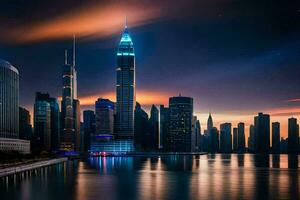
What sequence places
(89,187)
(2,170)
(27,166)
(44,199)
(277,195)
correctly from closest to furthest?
(44,199)
(277,195)
(89,187)
(2,170)
(27,166)

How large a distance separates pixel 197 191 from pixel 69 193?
65.5ft

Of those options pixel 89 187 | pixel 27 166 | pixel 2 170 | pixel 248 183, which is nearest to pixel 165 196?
pixel 89 187

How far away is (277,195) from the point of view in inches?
2876

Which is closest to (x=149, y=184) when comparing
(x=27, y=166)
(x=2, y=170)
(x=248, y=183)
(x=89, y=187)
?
(x=89, y=187)

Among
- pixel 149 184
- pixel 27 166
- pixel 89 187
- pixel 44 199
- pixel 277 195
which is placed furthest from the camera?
pixel 27 166

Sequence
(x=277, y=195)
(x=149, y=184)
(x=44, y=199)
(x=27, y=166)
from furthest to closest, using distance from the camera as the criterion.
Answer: (x=27, y=166) < (x=149, y=184) < (x=277, y=195) < (x=44, y=199)

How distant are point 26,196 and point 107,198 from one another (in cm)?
1180

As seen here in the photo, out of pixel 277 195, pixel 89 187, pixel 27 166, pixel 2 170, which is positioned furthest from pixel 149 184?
pixel 27 166

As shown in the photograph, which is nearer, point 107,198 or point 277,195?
point 107,198

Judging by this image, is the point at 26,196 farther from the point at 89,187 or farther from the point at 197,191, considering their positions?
the point at 197,191

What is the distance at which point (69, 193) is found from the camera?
243ft

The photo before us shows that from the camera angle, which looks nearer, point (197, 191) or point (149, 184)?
point (197, 191)

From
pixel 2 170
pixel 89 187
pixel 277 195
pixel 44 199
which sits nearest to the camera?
pixel 44 199

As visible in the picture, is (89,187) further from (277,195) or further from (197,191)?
(277,195)
